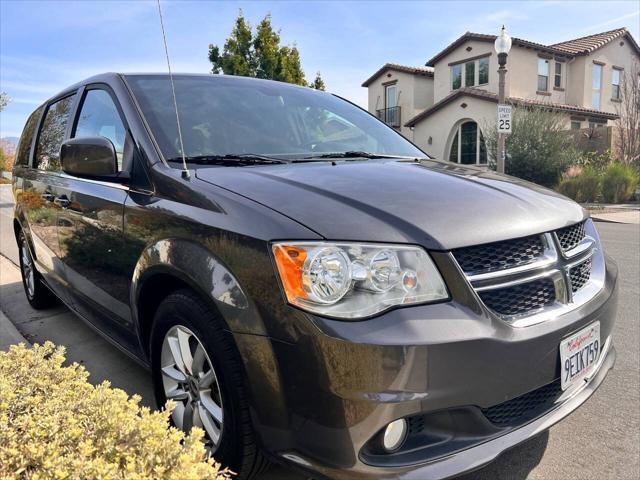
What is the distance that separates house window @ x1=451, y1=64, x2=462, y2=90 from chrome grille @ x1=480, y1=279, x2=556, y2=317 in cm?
2577

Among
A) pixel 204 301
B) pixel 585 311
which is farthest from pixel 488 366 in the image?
pixel 204 301

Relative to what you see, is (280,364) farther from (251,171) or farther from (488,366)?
(251,171)

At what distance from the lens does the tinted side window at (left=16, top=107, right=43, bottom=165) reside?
458 centimetres

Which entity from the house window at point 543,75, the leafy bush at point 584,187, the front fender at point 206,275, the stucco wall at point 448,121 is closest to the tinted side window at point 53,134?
the front fender at point 206,275

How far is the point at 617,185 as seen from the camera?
15656 millimetres

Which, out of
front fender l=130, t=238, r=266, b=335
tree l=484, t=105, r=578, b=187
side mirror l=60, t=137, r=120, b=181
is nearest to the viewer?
front fender l=130, t=238, r=266, b=335

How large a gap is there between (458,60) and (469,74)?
0.99m

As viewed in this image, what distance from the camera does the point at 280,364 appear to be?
162 centimetres

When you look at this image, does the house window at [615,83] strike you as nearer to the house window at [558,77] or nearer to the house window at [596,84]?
the house window at [596,84]

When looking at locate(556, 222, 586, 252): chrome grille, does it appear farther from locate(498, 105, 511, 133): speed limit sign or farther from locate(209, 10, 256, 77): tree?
locate(209, 10, 256, 77): tree

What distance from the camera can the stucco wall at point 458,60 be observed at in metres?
23.8

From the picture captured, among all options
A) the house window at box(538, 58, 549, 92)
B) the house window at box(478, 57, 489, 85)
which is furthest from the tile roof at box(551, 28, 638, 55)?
the house window at box(478, 57, 489, 85)

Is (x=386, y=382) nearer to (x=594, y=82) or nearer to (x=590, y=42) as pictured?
(x=594, y=82)

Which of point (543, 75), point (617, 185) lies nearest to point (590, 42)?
point (543, 75)
